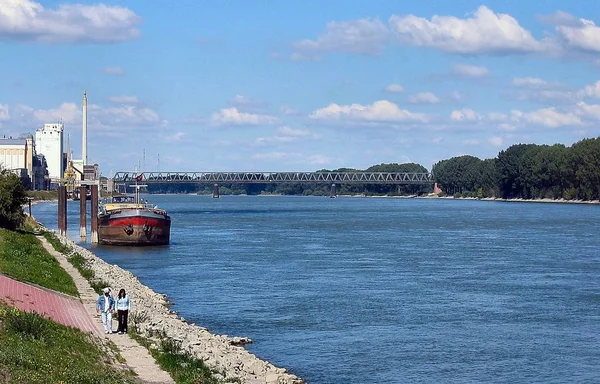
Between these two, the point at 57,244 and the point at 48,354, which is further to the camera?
the point at 57,244

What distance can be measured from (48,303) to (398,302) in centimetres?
1969

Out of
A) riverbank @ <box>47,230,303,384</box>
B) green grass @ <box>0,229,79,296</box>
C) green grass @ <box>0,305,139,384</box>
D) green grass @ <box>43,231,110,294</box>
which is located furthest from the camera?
green grass @ <box>43,231,110,294</box>

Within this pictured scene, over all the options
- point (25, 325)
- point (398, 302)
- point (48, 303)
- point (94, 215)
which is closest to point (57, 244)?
point (94, 215)

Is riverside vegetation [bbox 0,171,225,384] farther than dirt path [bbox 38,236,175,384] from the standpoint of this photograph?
No

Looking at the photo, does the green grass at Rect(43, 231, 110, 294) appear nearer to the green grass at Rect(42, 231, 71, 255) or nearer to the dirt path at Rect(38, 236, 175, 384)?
the green grass at Rect(42, 231, 71, 255)

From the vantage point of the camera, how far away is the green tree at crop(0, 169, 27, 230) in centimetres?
7062

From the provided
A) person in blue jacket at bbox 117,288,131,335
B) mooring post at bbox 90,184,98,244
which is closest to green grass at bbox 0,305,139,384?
person in blue jacket at bbox 117,288,131,335

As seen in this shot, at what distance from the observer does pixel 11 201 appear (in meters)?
72.4

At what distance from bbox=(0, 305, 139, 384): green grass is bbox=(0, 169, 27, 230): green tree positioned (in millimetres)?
44544

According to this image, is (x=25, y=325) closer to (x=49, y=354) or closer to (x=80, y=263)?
(x=49, y=354)

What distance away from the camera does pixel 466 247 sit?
281ft

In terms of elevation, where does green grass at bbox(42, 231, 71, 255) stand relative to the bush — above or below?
below

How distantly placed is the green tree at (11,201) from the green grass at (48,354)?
146ft

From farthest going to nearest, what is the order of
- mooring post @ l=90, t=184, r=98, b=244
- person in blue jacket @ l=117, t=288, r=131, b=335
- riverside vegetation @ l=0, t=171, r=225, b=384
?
mooring post @ l=90, t=184, r=98, b=244 → person in blue jacket @ l=117, t=288, r=131, b=335 → riverside vegetation @ l=0, t=171, r=225, b=384
